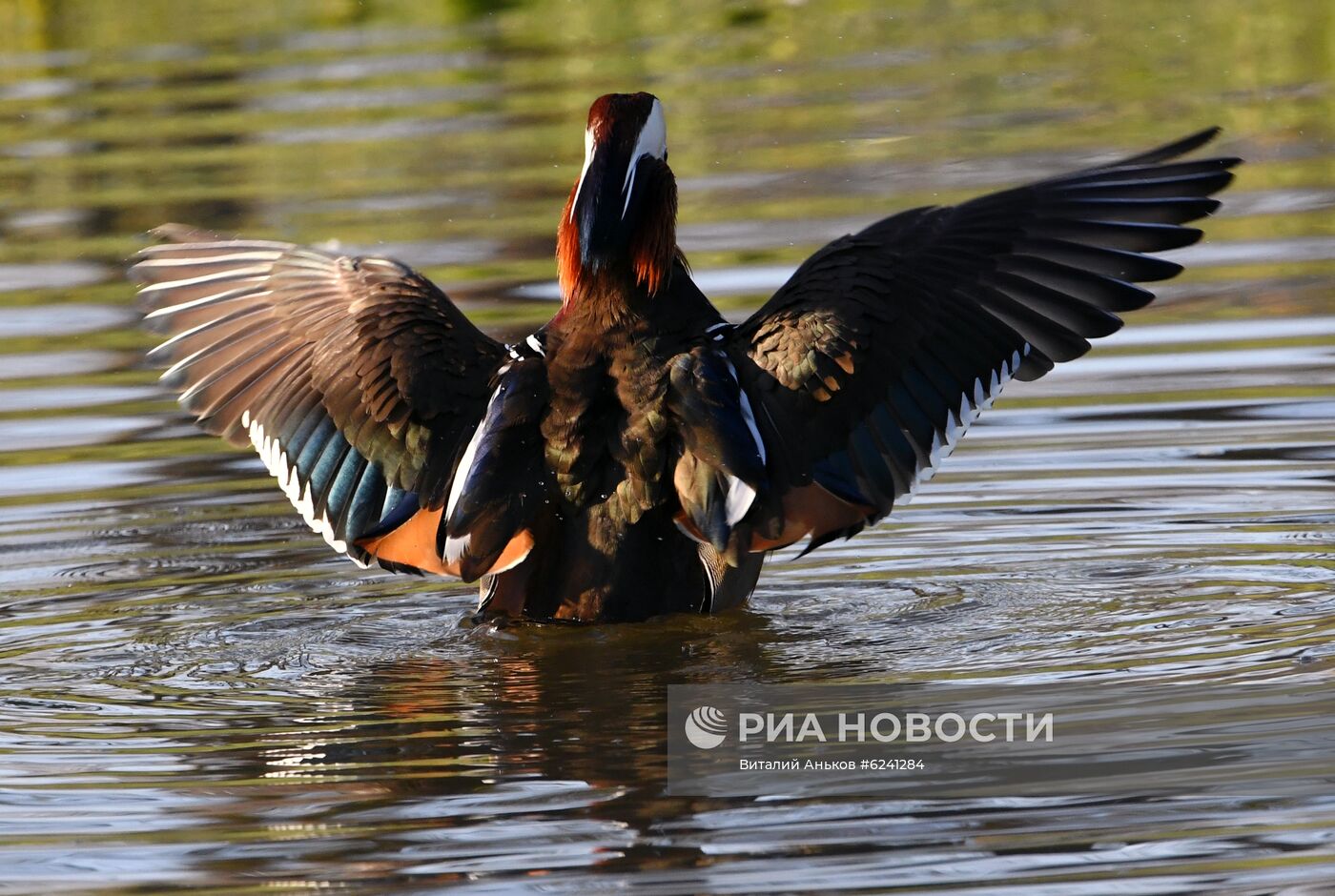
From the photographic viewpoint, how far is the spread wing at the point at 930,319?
256 inches

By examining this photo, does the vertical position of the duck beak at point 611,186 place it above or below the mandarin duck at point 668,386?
above

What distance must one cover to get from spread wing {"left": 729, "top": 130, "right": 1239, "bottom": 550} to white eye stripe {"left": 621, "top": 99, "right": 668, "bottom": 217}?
548 millimetres

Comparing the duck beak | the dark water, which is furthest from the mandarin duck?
the dark water

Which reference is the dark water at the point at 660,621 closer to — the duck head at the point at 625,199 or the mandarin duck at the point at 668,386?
the mandarin duck at the point at 668,386

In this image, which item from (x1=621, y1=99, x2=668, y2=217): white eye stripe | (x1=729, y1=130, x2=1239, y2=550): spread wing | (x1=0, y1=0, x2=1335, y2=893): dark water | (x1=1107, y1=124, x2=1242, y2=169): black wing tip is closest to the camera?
(x1=0, y1=0, x2=1335, y2=893): dark water

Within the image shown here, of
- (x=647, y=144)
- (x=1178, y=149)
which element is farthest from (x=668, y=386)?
(x=1178, y=149)

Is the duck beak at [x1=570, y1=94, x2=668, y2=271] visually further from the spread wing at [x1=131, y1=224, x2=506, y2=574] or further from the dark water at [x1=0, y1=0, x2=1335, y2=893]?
the dark water at [x1=0, y1=0, x2=1335, y2=893]

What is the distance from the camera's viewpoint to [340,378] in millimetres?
6859

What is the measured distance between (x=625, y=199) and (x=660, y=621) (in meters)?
1.31

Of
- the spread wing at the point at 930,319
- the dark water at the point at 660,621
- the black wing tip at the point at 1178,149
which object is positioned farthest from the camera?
the spread wing at the point at 930,319

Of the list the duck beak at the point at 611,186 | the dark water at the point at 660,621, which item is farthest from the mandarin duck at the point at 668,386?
the dark water at the point at 660,621

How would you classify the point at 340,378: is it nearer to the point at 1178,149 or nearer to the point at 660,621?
the point at 660,621

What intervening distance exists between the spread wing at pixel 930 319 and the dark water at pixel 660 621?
0.52m

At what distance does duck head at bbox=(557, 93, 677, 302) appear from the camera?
6.61 m
